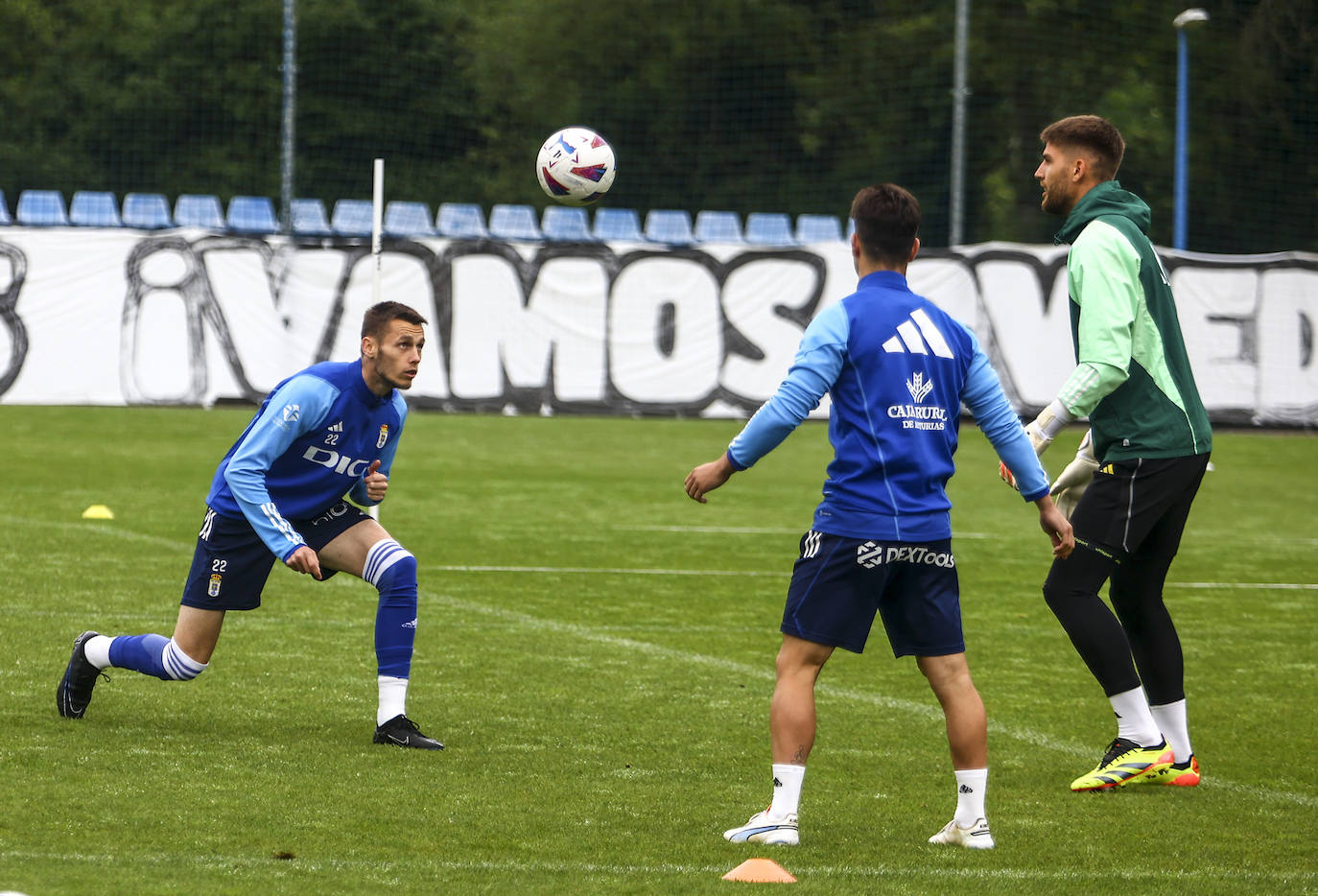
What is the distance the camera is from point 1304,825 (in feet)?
17.6

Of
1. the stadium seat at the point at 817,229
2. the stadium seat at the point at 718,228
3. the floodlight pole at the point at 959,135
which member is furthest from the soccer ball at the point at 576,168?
the stadium seat at the point at 817,229

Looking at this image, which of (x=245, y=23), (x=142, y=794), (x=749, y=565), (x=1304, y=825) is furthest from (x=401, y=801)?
(x=245, y=23)

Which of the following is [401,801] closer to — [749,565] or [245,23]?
[749,565]

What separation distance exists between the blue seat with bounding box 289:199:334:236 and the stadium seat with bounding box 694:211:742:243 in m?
5.75

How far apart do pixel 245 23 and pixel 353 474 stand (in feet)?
91.8

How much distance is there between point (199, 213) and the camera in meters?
24.4

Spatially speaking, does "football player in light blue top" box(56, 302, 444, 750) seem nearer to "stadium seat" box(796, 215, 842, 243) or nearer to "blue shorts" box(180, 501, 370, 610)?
"blue shorts" box(180, 501, 370, 610)

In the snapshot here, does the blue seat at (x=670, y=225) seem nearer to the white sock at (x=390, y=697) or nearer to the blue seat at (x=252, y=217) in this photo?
the blue seat at (x=252, y=217)

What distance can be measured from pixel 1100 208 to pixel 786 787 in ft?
7.64

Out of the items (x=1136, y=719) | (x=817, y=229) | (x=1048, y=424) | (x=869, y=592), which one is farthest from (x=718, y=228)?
(x=869, y=592)

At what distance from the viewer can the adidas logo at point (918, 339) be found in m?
4.80

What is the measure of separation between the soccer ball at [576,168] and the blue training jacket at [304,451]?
7.29 feet

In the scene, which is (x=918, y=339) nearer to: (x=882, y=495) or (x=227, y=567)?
(x=882, y=495)

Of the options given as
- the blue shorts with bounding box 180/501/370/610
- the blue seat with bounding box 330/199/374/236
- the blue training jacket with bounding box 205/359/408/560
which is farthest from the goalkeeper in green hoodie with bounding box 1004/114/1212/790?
the blue seat with bounding box 330/199/374/236
